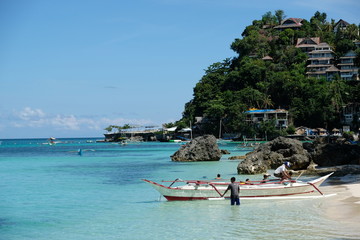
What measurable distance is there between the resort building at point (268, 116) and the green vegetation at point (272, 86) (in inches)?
64.9

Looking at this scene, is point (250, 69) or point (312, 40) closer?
point (250, 69)

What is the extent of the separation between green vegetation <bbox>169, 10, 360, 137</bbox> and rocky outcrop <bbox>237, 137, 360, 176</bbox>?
218 feet

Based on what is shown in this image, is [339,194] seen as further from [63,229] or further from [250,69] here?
[250,69]

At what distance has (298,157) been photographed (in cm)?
3422

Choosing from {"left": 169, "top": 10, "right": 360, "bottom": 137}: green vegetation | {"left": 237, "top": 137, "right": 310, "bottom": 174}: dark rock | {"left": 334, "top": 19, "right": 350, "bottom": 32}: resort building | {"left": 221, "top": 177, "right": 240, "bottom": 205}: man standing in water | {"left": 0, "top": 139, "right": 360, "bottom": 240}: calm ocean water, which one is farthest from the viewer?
{"left": 334, "top": 19, "right": 350, "bottom": 32}: resort building

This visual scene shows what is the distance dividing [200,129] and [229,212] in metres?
109

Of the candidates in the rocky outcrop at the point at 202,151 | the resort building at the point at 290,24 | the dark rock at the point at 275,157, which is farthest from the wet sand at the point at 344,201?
the resort building at the point at 290,24

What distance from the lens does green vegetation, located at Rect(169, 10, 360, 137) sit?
107562 mm

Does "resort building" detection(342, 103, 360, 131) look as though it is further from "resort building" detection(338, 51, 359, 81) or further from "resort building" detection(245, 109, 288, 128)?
"resort building" detection(338, 51, 359, 81)

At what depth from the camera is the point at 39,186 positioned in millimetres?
32156

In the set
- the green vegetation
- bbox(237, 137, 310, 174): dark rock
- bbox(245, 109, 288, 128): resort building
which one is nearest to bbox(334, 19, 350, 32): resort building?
the green vegetation

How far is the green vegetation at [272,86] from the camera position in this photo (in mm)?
107562

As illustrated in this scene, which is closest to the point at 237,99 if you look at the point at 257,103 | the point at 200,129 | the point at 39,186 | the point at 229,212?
the point at 257,103

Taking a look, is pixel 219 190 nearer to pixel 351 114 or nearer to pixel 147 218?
pixel 147 218
